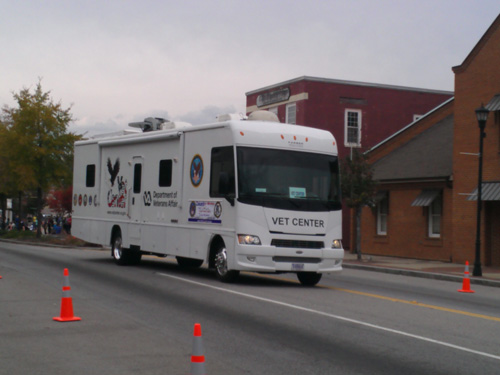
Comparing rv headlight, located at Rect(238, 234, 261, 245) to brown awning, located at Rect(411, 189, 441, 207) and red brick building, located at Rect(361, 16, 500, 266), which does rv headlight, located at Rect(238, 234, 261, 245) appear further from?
brown awning, located at Rect(411, 189, 441, 207)

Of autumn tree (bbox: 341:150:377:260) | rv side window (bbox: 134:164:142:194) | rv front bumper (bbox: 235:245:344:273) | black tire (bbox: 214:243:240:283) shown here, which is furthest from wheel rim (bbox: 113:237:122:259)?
autumn tree (bbox: 341:150:377:260)

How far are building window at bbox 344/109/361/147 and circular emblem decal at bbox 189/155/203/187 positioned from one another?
21.6 meters

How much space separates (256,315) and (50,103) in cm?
3068

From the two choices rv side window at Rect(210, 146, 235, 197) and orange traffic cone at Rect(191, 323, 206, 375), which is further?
rv side window at Rect(210, 146, 235, 197)

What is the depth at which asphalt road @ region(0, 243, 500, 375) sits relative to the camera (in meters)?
7.96

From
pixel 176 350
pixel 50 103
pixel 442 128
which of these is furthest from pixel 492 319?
pixel 50 103

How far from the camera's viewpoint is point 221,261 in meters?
15.6

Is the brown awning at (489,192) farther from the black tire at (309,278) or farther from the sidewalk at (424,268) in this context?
the black tire at (309,278)

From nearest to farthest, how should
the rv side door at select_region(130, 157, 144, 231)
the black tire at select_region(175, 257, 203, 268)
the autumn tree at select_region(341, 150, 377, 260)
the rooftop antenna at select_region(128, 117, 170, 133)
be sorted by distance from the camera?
the rv side door at select_region(130, 157, 144, 231) → the black tire at select_region(175, 257, 203, 268) → the rooftop antenna at select_region(128, 117, 170, 133) → the autumn tree at select_region(341, 150, 377, 260)

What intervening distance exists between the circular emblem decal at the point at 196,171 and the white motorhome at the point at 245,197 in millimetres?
24

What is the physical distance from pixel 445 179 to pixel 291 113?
1248cm

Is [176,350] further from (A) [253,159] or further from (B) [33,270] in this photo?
(B) [33,270]

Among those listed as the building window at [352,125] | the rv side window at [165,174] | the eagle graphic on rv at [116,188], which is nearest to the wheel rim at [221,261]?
the rv side window at [165,174]

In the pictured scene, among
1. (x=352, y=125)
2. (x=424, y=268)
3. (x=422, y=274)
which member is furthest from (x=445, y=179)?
(x=352, y=125)
